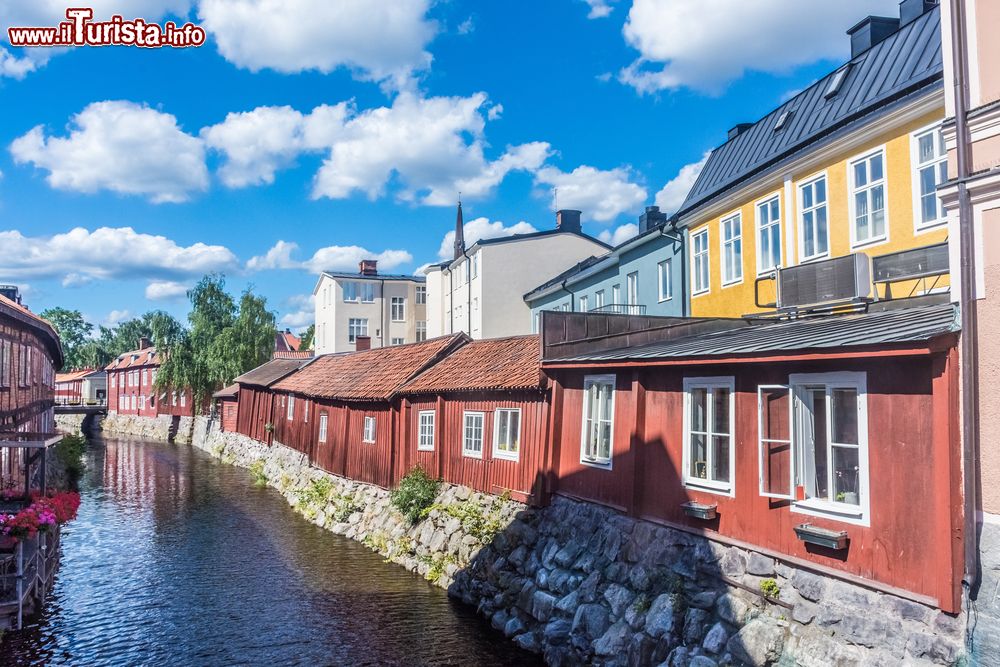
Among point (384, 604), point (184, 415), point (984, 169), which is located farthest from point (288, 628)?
point (184, 415)

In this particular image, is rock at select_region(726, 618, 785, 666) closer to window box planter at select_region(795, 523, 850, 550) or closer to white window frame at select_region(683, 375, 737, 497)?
window box planter at select_region(795, 523, 850, 550)

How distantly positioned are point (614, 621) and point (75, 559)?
609 inches

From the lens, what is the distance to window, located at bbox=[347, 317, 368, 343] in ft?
174

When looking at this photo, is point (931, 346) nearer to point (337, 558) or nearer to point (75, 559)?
point (337, 558)

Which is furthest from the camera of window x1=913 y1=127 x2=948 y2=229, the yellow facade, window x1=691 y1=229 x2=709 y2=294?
window x1=691 y1=229 x2=709 y2=294

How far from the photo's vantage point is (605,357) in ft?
43.6

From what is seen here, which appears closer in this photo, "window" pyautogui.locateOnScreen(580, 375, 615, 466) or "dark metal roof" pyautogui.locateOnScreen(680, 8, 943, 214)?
"window" pyautogui.locateOnScreen(580, 375, 615, 466)

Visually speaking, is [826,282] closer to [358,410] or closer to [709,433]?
[709,433]

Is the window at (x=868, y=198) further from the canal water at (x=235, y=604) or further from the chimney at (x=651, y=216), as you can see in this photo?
the chimney at (x=651, y=216)

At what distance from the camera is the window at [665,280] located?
2245 cm

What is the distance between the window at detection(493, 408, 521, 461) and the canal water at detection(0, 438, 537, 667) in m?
3.45

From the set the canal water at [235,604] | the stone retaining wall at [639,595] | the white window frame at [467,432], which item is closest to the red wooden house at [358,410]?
the canal water at [235,604]

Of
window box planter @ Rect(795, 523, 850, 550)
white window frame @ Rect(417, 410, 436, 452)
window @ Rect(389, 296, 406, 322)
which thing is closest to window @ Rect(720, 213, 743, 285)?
white window frame @ Rect(417, 410, 436, 452)

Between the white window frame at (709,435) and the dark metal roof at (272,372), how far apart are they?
30774 mm
